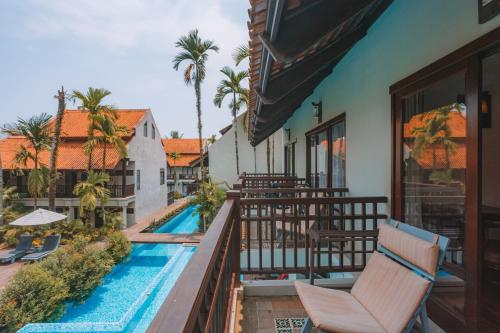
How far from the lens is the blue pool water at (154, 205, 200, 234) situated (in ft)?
57.5

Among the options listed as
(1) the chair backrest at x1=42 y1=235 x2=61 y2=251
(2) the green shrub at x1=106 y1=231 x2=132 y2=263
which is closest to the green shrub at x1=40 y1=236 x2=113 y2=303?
(2) the green shrub at x1=106 y1=231 x2=132 y2=263

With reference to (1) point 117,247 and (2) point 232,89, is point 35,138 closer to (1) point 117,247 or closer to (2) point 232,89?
(1) point 117,247

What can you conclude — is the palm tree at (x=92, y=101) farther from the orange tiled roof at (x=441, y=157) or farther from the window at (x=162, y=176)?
the orange tiled roof at (x=441, y=157)

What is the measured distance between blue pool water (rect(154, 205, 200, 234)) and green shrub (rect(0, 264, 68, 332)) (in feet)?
29.7

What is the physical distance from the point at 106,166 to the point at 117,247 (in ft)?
25.1

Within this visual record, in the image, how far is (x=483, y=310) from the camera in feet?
6.21

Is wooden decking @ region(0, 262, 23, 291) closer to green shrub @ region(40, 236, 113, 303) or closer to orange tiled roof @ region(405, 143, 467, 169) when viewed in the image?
green shrub @ region(40, 236, 113, 303)

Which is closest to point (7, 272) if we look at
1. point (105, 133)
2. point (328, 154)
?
point (105, 133)

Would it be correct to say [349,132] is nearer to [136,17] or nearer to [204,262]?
[204,262]

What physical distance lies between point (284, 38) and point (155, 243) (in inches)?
518

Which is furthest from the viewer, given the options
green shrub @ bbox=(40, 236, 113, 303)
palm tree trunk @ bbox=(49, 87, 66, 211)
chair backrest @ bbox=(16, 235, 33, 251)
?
palm tree trunk @ bbox=(49, 87, 66, 211)

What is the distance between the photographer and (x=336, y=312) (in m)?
1.89

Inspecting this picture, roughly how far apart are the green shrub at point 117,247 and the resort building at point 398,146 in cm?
957

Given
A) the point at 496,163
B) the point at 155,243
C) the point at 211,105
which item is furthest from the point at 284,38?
the point at 211,105
